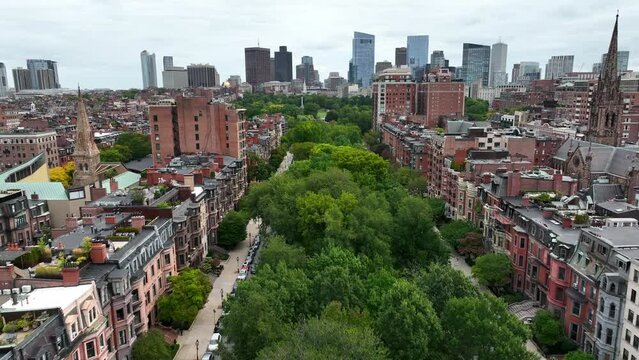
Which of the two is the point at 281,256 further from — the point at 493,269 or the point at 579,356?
the point at 579,356

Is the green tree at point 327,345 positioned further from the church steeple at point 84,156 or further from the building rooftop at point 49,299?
the church steeple at point 84,156

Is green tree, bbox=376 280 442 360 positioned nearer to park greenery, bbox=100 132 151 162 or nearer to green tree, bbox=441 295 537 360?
green tree, bbox=441 295 537 360

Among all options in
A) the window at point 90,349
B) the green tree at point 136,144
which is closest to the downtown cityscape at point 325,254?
the window at point 90,349

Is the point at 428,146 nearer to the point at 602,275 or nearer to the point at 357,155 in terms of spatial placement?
the point at 357,155

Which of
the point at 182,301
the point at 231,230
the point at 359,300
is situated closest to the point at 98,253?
the point at 182,301

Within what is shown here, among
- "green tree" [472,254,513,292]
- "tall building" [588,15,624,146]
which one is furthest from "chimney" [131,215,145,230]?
"tall building" [588,15,624,146]
